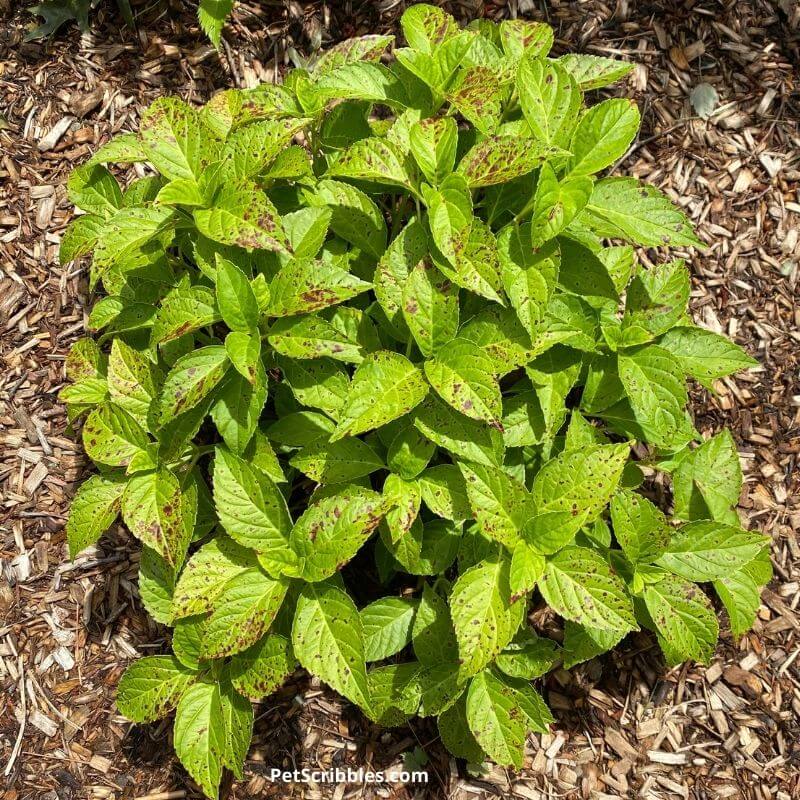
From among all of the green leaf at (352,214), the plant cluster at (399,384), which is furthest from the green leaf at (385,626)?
the green leaf at (352,214)

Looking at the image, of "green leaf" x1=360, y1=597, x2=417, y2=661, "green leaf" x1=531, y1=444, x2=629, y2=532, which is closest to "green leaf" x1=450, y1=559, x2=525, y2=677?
"green leaf" x1=531, y1=444, x2=629, y2=532

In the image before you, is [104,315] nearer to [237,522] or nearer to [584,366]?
[237,522]

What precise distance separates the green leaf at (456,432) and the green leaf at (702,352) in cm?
84

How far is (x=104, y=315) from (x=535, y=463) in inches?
63.3

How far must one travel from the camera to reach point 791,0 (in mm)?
3488

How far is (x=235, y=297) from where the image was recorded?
209cm

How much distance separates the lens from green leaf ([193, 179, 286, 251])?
210cm

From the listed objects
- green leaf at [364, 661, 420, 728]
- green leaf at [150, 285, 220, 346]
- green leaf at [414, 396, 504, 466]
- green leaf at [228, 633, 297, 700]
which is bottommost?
green leaf at [364, 661, 420, 728]

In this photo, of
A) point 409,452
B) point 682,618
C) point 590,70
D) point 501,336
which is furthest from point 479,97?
point 682,618

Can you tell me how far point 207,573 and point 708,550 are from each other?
1637 millimetres

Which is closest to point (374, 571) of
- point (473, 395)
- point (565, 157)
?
point (473, 395)

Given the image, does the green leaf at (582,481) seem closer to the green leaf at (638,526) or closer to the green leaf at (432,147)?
the green leaf at (638,526)

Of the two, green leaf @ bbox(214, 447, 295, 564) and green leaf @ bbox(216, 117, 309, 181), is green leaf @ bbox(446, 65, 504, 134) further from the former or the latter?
green leaf @ bbox(214, 447, 295, 564)

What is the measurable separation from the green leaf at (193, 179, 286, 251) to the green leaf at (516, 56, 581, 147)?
0.81 meters
